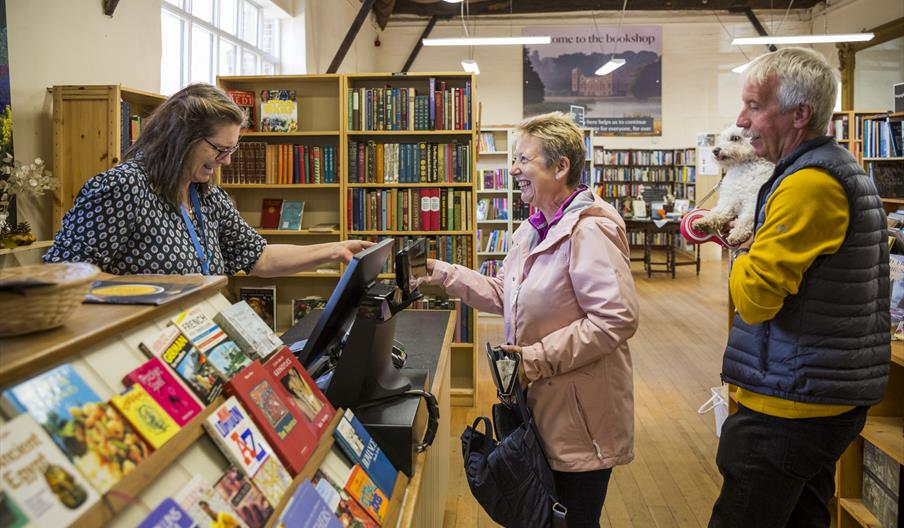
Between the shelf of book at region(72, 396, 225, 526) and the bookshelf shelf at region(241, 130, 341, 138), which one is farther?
the bookshelf shelf at region(241, 130, 341, 138)

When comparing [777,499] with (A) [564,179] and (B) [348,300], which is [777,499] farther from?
(B) [348,300]

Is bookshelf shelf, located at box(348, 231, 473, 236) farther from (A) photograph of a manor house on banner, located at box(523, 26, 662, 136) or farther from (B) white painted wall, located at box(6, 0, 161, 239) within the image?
(A) photograph of a manor house on banner, located at box(523, 26, 662, 136)

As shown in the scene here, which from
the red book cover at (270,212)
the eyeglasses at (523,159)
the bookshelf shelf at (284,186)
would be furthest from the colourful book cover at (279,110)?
the eyeglasses at (523,159)

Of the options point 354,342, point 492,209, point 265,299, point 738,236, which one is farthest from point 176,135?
point 492,209

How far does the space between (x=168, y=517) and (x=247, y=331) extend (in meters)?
0.42

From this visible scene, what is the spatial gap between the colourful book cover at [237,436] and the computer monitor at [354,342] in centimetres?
38

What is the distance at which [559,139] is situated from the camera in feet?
5.71

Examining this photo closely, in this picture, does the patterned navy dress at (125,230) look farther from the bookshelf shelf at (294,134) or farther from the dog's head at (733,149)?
the bookshelf shelf at (294,134)

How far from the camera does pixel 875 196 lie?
1.41 m

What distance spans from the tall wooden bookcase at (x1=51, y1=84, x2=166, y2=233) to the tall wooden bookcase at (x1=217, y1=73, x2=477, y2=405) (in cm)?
106

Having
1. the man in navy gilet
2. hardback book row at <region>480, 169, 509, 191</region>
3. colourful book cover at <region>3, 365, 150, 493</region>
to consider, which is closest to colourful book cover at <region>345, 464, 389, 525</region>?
colourful book cover at <region>3, 365, 150, 493</region>

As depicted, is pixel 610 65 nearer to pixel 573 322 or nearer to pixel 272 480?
pixel 573 322

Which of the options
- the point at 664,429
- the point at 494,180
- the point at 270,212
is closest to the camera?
the point at 664,429

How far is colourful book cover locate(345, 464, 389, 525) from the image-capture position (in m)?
1.12
